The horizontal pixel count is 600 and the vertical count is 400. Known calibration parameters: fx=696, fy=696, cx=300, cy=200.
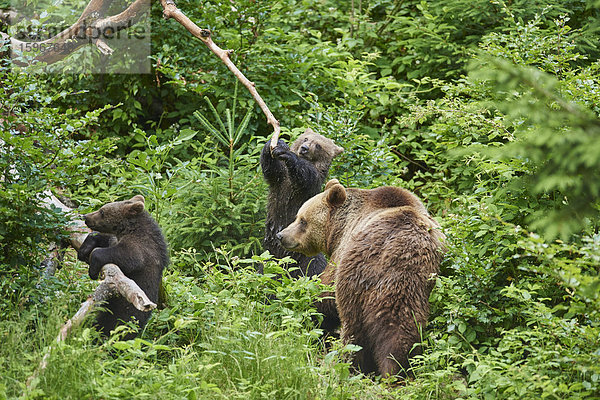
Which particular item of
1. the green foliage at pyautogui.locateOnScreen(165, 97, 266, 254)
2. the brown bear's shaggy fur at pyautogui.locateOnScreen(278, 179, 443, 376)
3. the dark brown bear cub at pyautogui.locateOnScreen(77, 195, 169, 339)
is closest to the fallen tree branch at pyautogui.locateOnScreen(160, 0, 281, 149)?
the green foliage at pyautogui.locateOnScreen(165, 97, 266, 254)

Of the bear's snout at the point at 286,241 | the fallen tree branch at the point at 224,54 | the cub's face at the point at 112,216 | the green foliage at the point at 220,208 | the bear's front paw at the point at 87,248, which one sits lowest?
the green foliage at the point at 220,208

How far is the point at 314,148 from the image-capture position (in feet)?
24.7

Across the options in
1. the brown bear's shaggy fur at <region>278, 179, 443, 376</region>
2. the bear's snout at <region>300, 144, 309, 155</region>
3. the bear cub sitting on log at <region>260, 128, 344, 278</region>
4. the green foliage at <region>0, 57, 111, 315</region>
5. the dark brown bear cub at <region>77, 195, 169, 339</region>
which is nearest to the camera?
the green foliage at <region>0, 57, 111, 315</region>

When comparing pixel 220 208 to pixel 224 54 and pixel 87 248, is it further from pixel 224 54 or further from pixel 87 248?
pixel 87 248

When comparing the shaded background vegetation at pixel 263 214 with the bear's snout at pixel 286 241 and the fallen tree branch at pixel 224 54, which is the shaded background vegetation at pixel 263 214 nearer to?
the bear's snout at pixel 286 241

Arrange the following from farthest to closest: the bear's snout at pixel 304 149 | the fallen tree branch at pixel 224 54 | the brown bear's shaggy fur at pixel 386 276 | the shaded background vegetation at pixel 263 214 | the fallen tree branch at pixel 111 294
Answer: the bear's snout at pixel 304 149, the fallen tree branch at pixel 224 54, the brown bear's shaggy fur at pixel 386 276, the fallen tree branch at pixel 111 294, the shaded background vegetation at pixel 263 214

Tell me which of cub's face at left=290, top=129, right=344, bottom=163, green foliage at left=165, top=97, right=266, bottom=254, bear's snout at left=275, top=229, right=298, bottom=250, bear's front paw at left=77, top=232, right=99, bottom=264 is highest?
cub's face at left=290, top=129, right=344, bottom=163

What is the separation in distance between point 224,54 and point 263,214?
1929 mm

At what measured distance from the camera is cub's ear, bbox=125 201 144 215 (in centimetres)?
583

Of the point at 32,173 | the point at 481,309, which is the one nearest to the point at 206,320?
the point at 32,173

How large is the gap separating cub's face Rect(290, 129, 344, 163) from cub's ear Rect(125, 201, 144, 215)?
2.17 m

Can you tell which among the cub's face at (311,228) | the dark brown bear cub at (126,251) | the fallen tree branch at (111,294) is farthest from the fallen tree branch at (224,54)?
the fallen tree branch at (111,294)

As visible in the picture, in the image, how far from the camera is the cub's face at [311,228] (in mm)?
6481

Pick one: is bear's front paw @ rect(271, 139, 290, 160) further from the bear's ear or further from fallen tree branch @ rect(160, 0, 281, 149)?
the bear's ear
